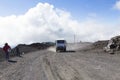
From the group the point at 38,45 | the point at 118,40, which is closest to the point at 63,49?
the point at 118,40

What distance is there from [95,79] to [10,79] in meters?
4.95

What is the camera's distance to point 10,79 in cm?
1756

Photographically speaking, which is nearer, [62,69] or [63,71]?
[63,71]

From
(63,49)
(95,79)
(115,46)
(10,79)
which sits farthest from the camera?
(63,49)

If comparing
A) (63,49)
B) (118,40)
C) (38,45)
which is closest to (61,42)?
(63,49)

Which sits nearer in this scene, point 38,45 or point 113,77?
point 113,77

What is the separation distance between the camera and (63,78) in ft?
54.6

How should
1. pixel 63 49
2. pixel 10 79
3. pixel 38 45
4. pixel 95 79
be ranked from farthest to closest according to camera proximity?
pixel 38 45, pixel 63 49, pixel 10 79, pixel 95 79

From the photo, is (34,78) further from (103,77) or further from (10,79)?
(103,77)

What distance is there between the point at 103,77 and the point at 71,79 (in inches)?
76.5

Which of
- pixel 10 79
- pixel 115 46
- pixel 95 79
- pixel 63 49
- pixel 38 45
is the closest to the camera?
pixel 95 79

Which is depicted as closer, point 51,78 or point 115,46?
point 51,78

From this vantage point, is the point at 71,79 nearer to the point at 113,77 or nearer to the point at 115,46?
the point at 113,77

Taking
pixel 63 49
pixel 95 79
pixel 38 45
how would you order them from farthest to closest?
pixel 38 45 → pixel 63 49 → pixel 95 79
